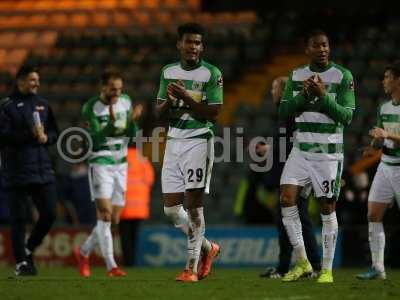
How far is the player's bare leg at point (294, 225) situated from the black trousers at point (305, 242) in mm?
1346

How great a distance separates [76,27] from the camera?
27.6 metres

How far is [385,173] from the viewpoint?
1092 cm

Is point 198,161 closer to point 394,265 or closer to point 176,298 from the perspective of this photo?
point 176,298

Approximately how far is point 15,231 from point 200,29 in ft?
11.1

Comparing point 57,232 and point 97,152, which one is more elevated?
point 97,152

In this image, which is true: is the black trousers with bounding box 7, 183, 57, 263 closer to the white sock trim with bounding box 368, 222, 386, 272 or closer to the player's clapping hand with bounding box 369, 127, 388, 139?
the white sock trim with bounding box 368, 222, 386, 272

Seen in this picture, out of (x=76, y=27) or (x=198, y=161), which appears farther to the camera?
(x=76, y=27)

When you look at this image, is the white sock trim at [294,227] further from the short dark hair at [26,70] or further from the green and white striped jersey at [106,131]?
the short dark hair at [26,70]

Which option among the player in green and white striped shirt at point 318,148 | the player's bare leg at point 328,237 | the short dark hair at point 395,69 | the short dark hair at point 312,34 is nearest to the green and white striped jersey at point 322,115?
the player in green and white striped shirt at point 318,148

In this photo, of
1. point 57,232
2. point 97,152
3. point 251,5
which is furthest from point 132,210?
point 251,5

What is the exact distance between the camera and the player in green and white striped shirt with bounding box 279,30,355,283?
9844 millimetres

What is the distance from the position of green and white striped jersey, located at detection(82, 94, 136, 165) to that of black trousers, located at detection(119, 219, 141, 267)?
3.40m

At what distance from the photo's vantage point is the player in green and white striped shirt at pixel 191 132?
1003 centimetres

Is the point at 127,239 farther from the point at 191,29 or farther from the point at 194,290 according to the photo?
the point at 194,290
